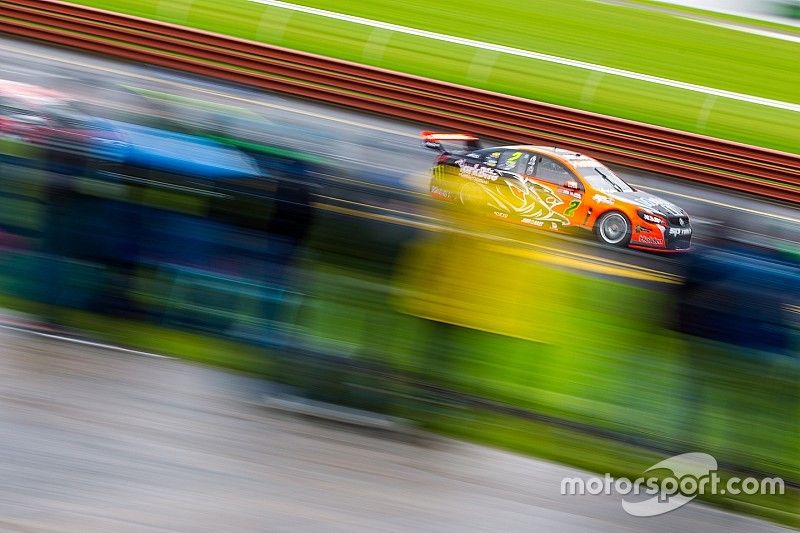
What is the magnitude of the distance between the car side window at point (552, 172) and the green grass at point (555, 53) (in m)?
7.17

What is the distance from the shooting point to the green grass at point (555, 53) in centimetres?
2102

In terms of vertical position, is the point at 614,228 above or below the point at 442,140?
below

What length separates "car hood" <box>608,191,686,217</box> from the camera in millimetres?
13375

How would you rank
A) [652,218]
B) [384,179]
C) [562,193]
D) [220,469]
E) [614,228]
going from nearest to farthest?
[220,469]
[384,179]
[652,218]
[614,228]
[562,193]

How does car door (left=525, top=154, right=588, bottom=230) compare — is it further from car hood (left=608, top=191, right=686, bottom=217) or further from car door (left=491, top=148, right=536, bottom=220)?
car hood (left=608, top=191, right=686, bottom=217)

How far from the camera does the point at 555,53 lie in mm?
24594

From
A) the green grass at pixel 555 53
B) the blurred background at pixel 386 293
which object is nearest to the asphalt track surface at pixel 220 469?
the blurred background at pixel 386 293

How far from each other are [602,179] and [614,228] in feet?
2.28

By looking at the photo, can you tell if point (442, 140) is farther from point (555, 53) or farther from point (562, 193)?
point (555, 53)

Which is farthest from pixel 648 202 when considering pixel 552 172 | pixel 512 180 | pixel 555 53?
pixel 555 53

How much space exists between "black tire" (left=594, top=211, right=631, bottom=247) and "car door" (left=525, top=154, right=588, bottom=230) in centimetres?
24

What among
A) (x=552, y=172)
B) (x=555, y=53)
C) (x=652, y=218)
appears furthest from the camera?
(x=555, y=53)

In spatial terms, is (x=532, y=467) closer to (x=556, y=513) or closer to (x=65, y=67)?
(x=556, y=513)

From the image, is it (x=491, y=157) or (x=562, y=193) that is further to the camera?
(x=491, y=157)
